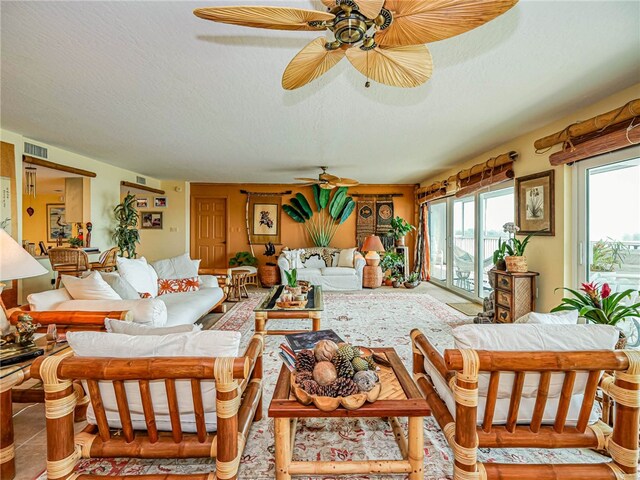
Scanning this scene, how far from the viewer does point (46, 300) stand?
2.38 m

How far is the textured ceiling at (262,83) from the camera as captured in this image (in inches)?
68.8

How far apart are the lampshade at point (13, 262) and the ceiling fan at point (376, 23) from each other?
165cm

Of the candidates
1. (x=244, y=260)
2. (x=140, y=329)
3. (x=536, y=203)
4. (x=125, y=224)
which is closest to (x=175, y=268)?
(x=125, y=224)

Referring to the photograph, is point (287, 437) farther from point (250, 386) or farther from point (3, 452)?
point (3, 452)

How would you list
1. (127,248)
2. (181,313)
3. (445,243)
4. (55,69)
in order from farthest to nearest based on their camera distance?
1. (445,243)
2. (127,248)
3. (181,313)
4. (55,69)

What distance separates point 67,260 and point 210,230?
3.67 meters

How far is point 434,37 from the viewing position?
1.31 metres

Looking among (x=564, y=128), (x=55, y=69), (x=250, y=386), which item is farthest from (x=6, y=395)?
(x=564, y=128)

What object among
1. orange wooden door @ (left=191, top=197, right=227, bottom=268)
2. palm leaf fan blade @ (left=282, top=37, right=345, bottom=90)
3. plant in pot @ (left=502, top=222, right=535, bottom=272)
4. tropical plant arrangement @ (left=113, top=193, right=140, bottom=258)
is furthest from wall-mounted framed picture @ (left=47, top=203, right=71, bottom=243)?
plant in pot @ (left=502, top=222, right=535, bottom=272)

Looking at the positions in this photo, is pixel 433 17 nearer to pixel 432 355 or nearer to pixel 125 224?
pixel 432 355

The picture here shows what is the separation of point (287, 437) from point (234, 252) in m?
6.69

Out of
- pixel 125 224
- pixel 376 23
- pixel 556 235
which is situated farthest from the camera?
pixel 125 224

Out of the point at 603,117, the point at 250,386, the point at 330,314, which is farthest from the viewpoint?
the point at 330,314

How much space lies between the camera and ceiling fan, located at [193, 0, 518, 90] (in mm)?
1122
